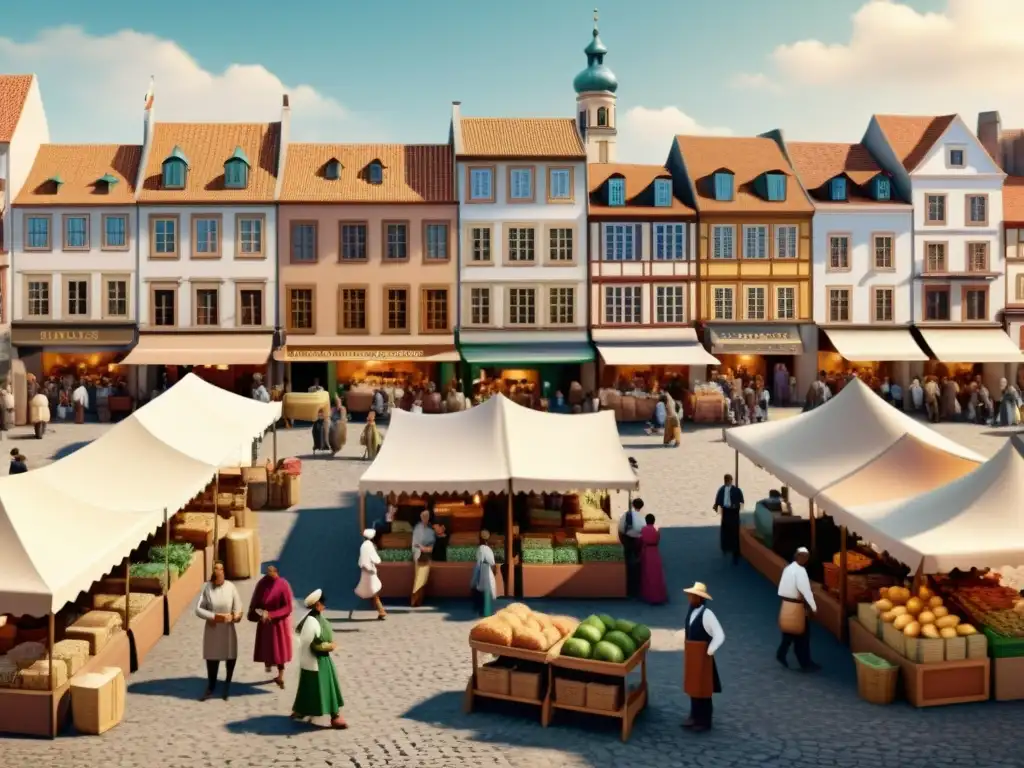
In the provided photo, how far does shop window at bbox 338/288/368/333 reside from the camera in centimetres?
3753

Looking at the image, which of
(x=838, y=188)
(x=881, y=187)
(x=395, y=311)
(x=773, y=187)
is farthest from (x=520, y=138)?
(x=881, y=187)

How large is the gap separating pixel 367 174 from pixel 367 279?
403 cm

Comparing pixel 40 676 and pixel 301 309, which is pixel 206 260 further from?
pixel 40 676

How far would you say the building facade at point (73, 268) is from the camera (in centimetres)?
3647

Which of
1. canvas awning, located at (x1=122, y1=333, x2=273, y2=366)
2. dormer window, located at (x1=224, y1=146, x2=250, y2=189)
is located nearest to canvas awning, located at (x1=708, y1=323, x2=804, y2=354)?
canvas awning, located at (x1=122, y1=333, x2=273, y2=366)

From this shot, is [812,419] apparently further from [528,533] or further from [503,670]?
[503,670]

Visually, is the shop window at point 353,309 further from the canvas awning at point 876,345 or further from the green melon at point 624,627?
the green melon at point 624,627

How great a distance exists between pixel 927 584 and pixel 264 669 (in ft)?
27.4

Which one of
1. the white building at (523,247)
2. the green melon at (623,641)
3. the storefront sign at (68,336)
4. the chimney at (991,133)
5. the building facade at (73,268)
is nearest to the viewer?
the green melon at (623,641)

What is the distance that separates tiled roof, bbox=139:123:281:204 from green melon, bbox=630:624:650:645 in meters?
28.9

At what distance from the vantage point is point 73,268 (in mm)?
36656

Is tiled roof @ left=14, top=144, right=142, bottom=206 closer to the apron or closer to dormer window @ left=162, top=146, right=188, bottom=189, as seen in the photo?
dormer window @ left=162, top=146, right=188, bottom=189

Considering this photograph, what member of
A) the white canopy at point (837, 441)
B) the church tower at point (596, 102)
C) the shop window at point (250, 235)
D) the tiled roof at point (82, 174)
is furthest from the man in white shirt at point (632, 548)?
the church tower at point (596, 102)

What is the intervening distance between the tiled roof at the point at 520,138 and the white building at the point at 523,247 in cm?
8
